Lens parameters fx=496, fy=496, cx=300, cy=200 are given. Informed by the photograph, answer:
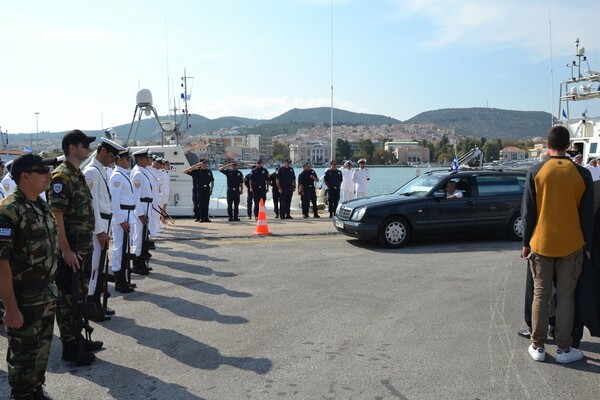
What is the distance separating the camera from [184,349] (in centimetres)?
493

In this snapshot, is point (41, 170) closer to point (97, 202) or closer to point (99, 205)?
point (97, 202)

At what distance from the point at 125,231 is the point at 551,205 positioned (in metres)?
5.41

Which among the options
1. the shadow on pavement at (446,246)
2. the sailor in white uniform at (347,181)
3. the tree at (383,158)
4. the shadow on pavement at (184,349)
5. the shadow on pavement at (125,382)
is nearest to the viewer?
the shadow on pavement at (125,382)

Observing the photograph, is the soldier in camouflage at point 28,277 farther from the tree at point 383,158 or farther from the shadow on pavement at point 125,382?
the tree at point 383,158

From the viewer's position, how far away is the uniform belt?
3.42m

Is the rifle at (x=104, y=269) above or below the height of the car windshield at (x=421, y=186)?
below

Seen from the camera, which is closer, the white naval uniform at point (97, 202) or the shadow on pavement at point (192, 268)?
the white naval uniform at point (97, 202)

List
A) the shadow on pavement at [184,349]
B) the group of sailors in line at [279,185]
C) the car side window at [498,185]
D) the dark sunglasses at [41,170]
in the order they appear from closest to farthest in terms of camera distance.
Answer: the dark sunglasses at [41,170] → the shadow on pavement at [184,349] → the car side window at [498,185] → the group of sailors in line at [279,185]

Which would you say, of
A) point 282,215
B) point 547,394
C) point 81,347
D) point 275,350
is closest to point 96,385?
point 81,347

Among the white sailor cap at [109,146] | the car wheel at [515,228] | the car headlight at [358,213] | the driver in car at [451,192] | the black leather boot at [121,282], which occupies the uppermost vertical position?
the white sailor cap at [109,146]

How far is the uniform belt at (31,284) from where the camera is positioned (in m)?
3.42

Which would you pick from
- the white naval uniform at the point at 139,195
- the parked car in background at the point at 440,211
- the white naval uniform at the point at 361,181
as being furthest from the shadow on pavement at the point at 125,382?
the white naval uniform at the point at 361,181

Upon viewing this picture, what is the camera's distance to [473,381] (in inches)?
162

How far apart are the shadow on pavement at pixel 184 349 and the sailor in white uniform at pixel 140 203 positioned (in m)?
2.42
